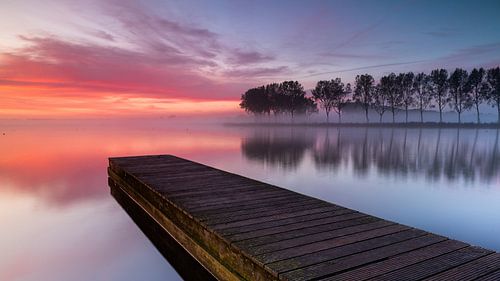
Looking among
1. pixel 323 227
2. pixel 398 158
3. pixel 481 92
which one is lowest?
pixel 398 158

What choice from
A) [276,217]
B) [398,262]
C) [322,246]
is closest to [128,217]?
[276,217]

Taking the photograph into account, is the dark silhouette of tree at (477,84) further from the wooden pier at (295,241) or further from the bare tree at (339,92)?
the wooden pier at (295,241)

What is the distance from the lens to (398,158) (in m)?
18.3

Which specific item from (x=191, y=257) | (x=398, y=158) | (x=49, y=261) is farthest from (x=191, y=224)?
(x=398, y=158)

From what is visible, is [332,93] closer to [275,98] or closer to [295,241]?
[275,98]

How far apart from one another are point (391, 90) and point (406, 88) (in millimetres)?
3141

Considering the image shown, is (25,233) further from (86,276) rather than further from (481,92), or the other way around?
(481,92)

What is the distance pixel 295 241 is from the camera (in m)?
3.89

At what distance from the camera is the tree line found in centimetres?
6494

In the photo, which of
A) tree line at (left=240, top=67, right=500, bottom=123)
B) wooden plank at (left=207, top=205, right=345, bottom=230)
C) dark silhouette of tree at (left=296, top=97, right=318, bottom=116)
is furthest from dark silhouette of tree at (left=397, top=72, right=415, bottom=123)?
wooden plank at (left=207, top=205, right=345, bottom=230)

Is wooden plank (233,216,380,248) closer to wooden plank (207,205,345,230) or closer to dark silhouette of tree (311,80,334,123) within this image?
wooden plank (207,205,345,230)

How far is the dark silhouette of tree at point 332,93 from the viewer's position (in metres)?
79.4

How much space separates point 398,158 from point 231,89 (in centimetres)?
3920

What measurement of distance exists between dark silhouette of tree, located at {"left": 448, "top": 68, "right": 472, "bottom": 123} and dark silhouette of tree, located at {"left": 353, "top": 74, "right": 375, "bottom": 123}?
15.9 meters
